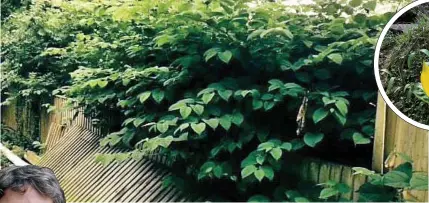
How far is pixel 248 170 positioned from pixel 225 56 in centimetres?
41

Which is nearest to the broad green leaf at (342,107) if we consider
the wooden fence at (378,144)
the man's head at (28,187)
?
the wooden fence at (378,144)

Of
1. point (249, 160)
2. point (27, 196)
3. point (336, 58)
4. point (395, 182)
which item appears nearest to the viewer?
point (27, 196)

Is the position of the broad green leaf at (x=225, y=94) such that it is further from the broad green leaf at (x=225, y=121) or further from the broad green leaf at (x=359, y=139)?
the broad green leaf at (x=359, y=139)

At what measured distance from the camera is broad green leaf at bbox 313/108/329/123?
2.08m

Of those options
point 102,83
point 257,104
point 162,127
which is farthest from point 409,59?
point 102,83

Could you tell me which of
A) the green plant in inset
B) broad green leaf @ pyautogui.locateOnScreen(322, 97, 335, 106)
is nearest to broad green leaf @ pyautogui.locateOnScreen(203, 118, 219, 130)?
broad green leaf @ pyautogui.locateOnScreen(322, 97, 335, 106)

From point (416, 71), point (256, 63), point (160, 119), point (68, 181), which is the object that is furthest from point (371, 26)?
point (68, 181)

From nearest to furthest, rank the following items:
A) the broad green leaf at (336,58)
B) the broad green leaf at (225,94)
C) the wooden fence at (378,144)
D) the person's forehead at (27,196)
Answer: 1. the person's forehead at (27,196)
2. the wooden fence at (378,144)
3. the broad green leaf at (336,58)
4. the broad green leaf at (225,94)

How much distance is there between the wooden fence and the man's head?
1.36 m

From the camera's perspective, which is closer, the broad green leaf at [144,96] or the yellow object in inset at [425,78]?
the yellow object in inset at [425,78]

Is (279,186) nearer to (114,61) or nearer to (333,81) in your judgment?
(333,81)

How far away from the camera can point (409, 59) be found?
1886 millimetres

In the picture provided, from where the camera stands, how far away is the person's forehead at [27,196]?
0.85 m

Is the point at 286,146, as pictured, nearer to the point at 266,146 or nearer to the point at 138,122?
the point at 266,146
